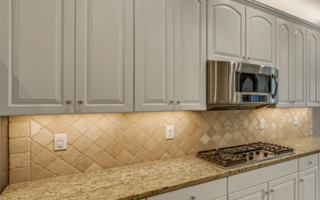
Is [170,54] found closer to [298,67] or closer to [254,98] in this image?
[254,98]

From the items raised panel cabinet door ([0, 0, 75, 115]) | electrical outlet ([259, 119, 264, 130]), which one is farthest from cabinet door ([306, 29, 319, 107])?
raised panel cabinet door ([0, 0, 75, 115])

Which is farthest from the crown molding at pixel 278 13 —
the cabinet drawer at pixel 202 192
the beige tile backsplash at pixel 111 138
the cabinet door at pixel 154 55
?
the cabinet drawer at pixel 202 192

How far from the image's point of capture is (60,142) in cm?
Answer: 148

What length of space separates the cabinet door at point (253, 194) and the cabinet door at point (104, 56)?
3.60 ft

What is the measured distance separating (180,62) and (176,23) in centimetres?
31

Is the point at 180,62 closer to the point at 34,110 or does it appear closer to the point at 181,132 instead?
the point at 181,132

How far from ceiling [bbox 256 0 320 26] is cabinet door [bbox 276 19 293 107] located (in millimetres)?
188

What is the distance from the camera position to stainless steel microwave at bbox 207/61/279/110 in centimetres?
180

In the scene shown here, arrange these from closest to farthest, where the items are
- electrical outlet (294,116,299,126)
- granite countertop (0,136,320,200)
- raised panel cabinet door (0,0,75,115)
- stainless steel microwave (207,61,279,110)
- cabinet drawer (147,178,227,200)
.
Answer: raised panel cabinet door (0,0,75,115) < granite countertop (0,136,320,200) < cabinet drawer (147,178,227,200) < stainless steel microwave (207,61,279,110) < electrical outlet (294,116,299,126)

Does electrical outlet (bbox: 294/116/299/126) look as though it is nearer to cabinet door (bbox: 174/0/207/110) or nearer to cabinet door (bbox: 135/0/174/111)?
cabinet door (bbox: 174/0/207/110)

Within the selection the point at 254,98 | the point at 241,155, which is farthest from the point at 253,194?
the point at 254,98

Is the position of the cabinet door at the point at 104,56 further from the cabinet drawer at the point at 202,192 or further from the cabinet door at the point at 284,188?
the cabinet door at the point at 284,188

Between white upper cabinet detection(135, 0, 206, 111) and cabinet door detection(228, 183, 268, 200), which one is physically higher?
white upper cabinet detection(135, 0, 206, 111)

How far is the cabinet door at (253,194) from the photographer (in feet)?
5.32
